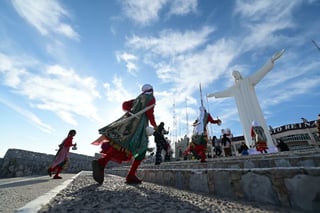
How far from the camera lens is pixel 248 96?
39.8 feet

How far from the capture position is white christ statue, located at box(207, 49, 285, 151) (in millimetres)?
11250

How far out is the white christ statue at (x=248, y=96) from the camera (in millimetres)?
11250

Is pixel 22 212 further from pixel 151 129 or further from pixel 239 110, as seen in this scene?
pixel 239 110

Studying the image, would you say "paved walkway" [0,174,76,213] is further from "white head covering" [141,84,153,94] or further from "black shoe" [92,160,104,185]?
"white head covering" [141,84,153,94]

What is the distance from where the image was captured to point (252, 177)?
1.56m

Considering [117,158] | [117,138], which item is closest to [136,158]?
[117,158]

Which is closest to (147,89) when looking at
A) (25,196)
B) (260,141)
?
(25,196)

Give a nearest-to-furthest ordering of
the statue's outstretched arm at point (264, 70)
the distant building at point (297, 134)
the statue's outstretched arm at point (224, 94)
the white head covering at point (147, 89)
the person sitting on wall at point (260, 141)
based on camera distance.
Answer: the white head covering at point (147, 89), the person sitting on wall at point (260, 141), the statue's outstretched arm at point (264, 70), the statue's outstretched arm at point (224, 94), the distant building at point (297, 134)

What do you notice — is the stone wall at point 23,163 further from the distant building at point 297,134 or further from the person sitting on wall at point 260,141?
the distant building at point 297,134

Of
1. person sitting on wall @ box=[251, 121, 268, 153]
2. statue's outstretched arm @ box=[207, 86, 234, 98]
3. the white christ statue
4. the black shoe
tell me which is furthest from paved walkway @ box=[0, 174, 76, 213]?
statue's outstretched arm @ box=[207, 86, 234, 98]

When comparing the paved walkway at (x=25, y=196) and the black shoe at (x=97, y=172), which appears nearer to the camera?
the paved walkway at (x=25, y=196)

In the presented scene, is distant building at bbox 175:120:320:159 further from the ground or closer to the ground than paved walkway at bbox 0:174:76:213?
further from the ground

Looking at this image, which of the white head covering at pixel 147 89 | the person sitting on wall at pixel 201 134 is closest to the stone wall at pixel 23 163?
the person sitting on wall at pixel 201 134

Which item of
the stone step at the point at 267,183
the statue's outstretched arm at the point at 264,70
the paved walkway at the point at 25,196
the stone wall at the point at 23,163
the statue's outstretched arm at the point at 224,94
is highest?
the statue's outstretched arm at the point at 264,70
